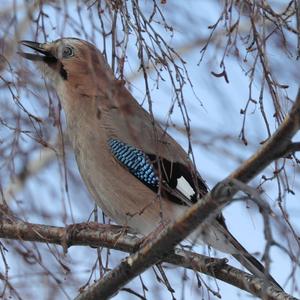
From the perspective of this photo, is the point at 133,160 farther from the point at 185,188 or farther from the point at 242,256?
the point at 242,256

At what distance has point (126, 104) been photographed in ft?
9.81

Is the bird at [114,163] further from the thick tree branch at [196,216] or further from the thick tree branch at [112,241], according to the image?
the thick tree branch at [196,216]

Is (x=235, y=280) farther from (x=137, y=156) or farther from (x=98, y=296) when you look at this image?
(x=137, y=156)

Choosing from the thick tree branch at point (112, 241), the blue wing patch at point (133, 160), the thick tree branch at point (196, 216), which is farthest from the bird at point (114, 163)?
the thick tree branch at point (196, 216)

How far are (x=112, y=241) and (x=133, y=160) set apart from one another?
1.02 m

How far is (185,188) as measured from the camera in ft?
16.0

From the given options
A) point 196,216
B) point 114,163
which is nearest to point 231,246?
point 114,163

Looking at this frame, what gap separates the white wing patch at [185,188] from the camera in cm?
484

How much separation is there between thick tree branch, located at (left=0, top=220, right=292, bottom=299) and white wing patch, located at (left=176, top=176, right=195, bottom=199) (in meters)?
0.42

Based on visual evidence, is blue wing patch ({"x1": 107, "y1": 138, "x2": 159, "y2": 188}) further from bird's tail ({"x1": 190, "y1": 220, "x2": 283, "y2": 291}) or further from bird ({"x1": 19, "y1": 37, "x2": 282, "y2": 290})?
bird's tail ({"x1": 190, "y1": 220, "x2": 283, "y2": 291})

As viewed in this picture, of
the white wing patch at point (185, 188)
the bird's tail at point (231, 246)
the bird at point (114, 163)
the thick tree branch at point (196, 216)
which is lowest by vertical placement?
the thick tree branch at point (196, 216)

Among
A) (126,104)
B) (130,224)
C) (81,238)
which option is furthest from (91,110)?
(126,104)

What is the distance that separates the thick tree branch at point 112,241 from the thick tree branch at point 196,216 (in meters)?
0.13

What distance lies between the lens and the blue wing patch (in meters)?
5.28
